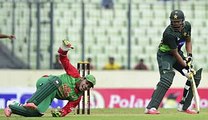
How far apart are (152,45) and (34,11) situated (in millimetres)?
3926

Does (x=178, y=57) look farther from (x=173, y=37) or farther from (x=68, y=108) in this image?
(x=68, y=108)

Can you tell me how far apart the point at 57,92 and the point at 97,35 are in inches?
470

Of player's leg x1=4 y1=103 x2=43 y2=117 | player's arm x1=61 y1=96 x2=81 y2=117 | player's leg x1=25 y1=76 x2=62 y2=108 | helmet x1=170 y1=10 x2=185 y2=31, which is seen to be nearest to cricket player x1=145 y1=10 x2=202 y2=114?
helmet x1=170 y1=10 x2=185 y2=31

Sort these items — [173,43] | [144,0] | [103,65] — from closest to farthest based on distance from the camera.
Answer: [173,43]
[103,65]
[144,0]

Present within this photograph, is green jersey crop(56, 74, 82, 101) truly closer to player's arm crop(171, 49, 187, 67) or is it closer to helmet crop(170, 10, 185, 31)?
player's arm crop(171, 49, 187, 67)

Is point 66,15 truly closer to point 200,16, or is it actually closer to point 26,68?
point 26,68

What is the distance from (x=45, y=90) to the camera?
14.1 m

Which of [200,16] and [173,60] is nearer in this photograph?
[173,60]

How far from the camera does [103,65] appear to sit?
26000 mm

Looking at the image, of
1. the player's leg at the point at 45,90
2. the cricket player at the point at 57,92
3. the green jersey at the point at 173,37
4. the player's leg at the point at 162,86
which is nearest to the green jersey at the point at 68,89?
the cricket player at the point at 57,92

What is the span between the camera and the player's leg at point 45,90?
554 inches

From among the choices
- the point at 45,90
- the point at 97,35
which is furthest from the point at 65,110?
the point at 97,35

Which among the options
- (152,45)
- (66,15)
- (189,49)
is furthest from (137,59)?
(189,49)

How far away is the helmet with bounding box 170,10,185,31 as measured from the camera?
15.0 m
